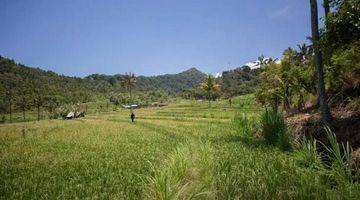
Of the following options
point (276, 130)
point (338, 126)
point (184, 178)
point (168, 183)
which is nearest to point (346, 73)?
point (338, 126)

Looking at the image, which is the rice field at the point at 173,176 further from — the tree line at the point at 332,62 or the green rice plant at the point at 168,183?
the tree line at the point at 332,62

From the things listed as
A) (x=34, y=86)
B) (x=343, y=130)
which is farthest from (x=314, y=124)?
(x=34, y=86)

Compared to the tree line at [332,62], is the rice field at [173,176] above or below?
below

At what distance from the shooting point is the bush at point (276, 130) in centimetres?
1781

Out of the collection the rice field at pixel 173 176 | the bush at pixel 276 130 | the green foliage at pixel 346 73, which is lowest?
the rice field at pixel 173 176

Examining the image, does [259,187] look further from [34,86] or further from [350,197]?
[34,86]

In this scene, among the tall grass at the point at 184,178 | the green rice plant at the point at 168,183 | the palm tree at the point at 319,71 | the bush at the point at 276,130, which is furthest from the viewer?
the palm tree at the point at 319,71

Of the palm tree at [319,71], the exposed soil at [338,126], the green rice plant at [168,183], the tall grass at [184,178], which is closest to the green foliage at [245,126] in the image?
the exposed soil at [338,126]

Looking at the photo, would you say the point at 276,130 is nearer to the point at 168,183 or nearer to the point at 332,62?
the point at 332,62

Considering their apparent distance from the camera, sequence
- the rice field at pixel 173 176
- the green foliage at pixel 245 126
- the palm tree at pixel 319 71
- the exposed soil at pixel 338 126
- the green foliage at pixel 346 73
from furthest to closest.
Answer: the green foliage at pixel 245 126, the green foliage at pixel 346 73, the palm tree at pixel 319 71, the exposed soil at pixel 338 126, the rice field at pixel 173 176

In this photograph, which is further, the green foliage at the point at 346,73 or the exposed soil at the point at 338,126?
the green foliage at the point at 346,73

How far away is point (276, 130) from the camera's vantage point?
19281mm

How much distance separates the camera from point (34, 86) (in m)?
160

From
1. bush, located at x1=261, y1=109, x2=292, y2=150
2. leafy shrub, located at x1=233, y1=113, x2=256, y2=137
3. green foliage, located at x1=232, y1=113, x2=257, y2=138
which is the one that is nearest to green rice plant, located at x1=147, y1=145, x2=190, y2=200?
bush, located at x1=261, y1=109, x2=292, y2=150
